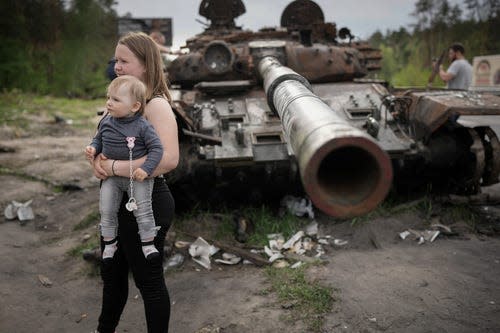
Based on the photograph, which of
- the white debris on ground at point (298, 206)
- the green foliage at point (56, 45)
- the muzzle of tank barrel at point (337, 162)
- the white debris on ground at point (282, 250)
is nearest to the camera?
the muzzle of tank barrel at point (337, 162)

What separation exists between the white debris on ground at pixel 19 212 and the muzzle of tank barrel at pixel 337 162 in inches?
202

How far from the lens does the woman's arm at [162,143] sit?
2.38 m

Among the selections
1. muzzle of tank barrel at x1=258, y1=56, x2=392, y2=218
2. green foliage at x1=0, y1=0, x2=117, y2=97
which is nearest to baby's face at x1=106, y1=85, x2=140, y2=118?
muzzle of tank barrel at x1=258, y1=56, x2=392, y2=218

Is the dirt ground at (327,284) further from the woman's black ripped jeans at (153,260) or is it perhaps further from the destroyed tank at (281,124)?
the woman's black ripped jeans at (153,260)

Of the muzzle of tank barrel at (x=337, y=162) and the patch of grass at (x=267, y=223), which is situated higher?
the muzzle of tank barrel at (x=337, y=162)

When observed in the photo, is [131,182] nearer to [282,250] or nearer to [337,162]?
[337,162]

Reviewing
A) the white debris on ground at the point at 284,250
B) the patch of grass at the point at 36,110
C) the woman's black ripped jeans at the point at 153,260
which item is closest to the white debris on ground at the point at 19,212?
the white debris on ground at the point at 284,250

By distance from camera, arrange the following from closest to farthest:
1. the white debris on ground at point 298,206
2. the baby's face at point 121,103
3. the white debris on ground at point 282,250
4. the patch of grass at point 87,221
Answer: the baby's face at point 121,103
the white debris on ground at point 282,250
the white debris on ground at point 298,206
the patch of grass at point 87,221

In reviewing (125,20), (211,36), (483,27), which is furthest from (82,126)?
(483,27)

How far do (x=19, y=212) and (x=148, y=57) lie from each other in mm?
4451

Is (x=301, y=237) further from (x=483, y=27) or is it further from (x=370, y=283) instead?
(x=483, y=27)

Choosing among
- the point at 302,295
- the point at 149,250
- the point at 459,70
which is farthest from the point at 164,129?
the point at 459,70

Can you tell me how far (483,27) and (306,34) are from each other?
9526mm

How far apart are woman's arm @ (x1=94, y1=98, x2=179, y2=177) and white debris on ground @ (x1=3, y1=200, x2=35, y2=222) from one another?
13.9 ft
